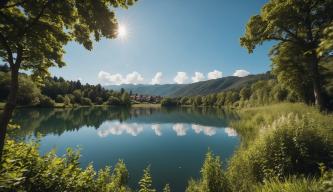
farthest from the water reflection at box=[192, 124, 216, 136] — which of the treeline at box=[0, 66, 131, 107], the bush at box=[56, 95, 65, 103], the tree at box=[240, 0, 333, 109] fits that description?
the bush at box=[56, 95, 65, 103]

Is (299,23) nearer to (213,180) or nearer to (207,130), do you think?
(213,180)

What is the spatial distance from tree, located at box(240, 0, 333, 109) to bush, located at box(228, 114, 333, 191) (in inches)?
360

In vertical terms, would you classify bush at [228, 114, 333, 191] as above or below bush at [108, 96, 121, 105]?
below

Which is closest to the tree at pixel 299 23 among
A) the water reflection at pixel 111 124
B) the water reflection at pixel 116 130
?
the water reflection at pixel 111 124

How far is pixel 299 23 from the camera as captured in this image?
17828mm

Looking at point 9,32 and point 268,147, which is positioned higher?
point 9,32

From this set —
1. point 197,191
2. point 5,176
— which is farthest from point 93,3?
point 197,191

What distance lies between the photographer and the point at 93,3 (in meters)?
7.20

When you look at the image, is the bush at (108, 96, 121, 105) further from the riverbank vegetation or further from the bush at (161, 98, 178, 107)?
the riverbank vegetation

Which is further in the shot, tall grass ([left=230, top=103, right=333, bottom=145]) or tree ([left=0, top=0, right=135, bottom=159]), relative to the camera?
tall grass ([left=230, top=103, right=333, bottom=145])

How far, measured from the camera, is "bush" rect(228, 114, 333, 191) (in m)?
8.62

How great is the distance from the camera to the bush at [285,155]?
8.62 m

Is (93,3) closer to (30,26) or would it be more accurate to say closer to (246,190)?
(30,26)

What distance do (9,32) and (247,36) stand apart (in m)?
20.6
